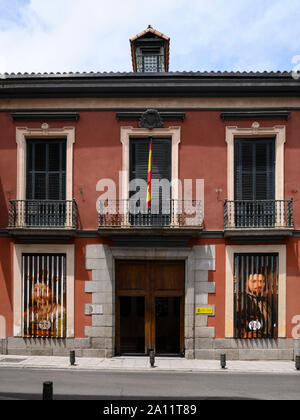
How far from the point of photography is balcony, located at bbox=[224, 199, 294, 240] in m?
14.8

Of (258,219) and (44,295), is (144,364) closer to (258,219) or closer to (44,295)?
(44,295)

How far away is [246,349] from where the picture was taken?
15.0 m

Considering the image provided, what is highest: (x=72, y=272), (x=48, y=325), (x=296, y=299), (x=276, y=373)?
(x=72, y=272)

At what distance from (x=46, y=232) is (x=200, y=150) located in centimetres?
696

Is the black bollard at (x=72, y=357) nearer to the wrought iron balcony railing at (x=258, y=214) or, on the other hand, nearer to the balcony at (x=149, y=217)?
the balcony at (x=149, y=217)

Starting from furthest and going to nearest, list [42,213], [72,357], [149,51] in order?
[149,51] < [42,213] < [72,357]

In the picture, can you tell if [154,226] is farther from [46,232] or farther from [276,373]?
[276,373]

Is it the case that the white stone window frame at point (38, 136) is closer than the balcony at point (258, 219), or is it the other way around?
the balcony at point (258, 219)

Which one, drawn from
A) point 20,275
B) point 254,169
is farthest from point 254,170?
point 20,275

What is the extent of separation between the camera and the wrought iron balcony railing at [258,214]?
1509cm

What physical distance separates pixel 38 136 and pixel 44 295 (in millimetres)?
6483

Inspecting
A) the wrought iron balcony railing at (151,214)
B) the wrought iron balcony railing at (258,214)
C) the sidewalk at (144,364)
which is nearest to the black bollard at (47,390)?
the sidewalk at (144,364)

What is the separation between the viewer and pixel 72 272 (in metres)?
15.4
